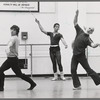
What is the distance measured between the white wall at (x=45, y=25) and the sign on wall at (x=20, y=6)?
0.45 ft

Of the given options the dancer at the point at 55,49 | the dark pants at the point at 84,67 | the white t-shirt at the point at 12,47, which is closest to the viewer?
the white t-shirt at the point at 12,47

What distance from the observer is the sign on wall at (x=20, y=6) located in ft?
33.1

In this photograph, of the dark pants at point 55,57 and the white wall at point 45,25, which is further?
the white wall at point 45,25

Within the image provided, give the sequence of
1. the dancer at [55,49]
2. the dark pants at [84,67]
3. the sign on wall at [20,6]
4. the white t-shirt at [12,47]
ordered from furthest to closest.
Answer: the sign on wall at [20,6] < the dancer at [55,49] < the dark pants at [84,67] < the white t-shirt at [12,47]

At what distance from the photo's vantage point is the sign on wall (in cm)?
1008

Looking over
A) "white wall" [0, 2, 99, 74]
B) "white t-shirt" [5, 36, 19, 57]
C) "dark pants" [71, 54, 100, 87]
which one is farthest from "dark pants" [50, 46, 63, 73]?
"white t-shirt" [5, 36, 19, 57]

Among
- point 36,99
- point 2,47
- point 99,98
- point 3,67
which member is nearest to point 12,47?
point 3,67

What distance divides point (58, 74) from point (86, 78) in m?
0.97

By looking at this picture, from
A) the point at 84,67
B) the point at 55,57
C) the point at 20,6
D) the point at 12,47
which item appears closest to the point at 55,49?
the point at 55,57

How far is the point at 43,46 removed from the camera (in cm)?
1034

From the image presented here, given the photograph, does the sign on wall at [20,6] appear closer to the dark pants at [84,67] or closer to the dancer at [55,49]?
the dancer at [55,49]

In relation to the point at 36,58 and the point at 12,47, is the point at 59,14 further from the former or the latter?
the point at 12,47

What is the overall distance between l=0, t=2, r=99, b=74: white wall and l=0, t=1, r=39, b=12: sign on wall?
0.45 ft

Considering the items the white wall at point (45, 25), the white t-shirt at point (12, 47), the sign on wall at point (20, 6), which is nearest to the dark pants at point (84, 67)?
the white t-shirt at point (12, 47)
